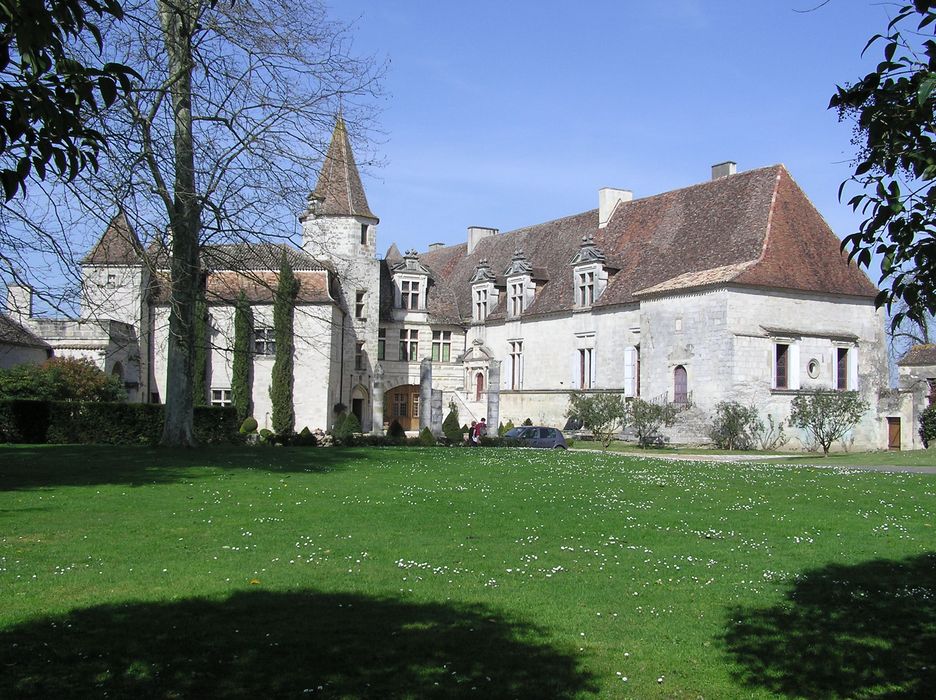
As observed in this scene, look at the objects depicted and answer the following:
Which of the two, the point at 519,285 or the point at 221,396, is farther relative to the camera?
the point at 519,285

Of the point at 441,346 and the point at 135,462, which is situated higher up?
the point at 441,346

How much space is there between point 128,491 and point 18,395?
841 inches

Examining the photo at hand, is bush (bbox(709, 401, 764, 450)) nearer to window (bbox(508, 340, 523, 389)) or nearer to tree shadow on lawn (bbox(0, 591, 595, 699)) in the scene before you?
window (bbox(508, 340, 523, 389))

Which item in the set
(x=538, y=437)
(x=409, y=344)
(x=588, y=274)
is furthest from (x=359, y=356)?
(x=538, y=437)

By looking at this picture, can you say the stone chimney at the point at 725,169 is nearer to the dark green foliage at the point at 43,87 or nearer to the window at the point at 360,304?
the window at the point at 360,304

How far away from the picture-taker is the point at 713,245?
39812 mm

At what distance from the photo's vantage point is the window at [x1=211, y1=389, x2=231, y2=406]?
45094 millimetres

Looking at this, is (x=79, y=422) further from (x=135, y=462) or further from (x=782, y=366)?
(x=782, y=366)

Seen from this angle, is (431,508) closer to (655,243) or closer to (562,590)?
(562,590)

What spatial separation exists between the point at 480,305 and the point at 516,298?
310cm

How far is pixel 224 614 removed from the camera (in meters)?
7.38

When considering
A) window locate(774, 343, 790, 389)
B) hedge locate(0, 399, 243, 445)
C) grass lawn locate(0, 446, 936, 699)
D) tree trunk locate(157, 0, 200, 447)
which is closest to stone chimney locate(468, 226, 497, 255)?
window locate(774, 343, 790, 389)

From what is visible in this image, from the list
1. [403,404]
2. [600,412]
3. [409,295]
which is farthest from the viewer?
[403,404]

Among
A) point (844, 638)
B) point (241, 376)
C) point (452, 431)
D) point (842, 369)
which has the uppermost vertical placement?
point (842, 369)
